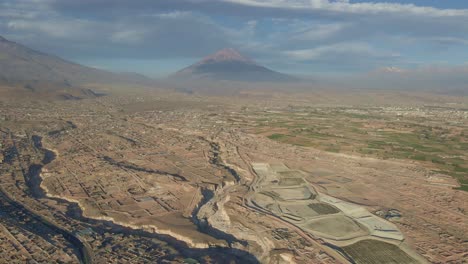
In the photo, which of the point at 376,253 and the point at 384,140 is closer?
the point at 376,253

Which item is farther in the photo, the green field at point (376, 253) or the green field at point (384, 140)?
the green field at point (384, 140)

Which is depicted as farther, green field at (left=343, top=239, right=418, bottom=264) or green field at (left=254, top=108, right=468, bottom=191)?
green field at (left=254, top=108, right=468, bottom=191)

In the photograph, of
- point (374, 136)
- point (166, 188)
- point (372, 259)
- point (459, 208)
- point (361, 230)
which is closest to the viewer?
point (372, 259)

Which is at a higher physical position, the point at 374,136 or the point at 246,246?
the point at 374,136

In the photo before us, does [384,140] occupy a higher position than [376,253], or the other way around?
[384,140]

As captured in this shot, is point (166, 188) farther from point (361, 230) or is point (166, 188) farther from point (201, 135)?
point (201, 135)

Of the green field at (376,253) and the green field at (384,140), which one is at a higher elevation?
the green field at (384,140)

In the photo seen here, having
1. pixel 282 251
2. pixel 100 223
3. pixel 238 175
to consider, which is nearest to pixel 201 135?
pixel 238 175

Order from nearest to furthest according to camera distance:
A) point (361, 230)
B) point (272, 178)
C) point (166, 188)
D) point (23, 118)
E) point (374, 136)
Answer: point (361, 230) → point (166, 188) → point (272, 178) → point (374, 136) → point (23, 118)

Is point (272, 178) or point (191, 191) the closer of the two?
point (191, 191)

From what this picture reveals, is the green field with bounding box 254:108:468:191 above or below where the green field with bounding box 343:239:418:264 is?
above

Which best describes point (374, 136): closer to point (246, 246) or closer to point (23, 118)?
point (246, 246)
